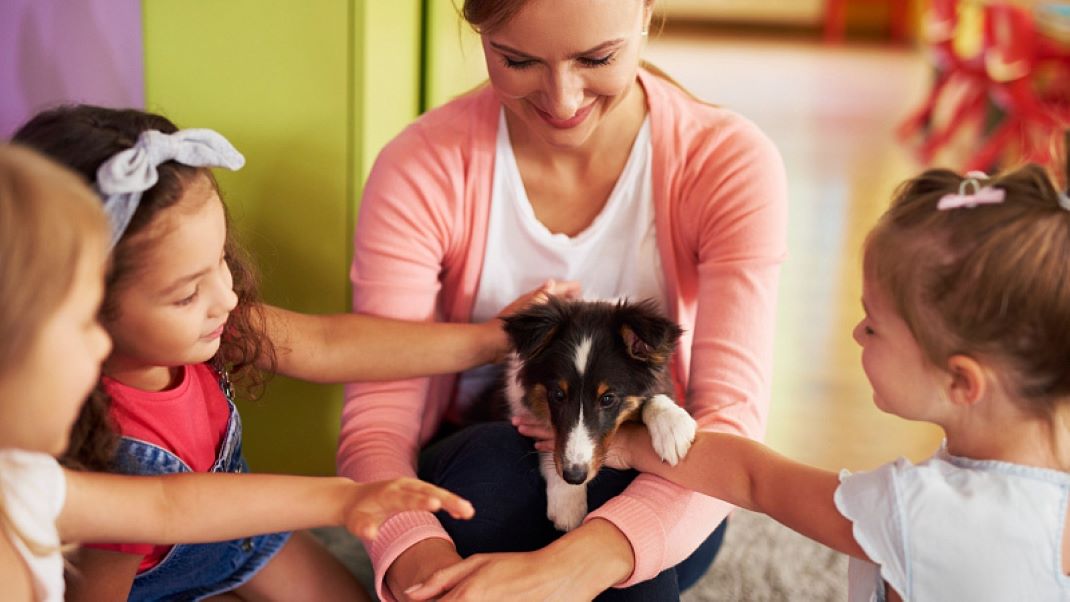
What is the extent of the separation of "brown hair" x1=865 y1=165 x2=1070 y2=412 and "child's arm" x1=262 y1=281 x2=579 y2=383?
70 cm

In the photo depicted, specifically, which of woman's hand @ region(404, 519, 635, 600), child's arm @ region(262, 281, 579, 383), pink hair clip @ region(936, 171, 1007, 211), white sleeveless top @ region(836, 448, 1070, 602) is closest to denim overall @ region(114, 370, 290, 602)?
child's arm @ region(262, 281, 579, 383)

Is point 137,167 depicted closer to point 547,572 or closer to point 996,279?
point 547,572

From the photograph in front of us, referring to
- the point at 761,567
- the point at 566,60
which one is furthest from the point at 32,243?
the point at 761,567

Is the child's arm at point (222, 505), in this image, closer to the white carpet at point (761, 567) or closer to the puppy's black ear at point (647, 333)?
the puppy's black ear at point (647, 333)

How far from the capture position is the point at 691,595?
7.47ft

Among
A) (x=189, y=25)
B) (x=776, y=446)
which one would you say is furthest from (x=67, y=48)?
(x=776, y=446)

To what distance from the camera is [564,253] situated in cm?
200

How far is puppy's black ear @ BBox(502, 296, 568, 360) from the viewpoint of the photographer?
1.75 m

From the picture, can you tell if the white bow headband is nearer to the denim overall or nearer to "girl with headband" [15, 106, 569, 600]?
"girl with headband" [15, 106, 569, 600]

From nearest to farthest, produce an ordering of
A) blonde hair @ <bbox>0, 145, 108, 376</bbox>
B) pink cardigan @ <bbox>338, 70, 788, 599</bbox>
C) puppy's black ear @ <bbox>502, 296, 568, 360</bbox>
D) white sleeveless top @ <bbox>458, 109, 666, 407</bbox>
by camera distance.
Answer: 1. blonde hair @ <bbox>0, 145, 108, 376</bbox>
2. puppy's black ear @ <bbox>502, 296, 568, 360</bbox>
3. pink cardigan @ <bbox>338, 70, 788, 599</bbox>
4. white sleeveless top @ <bbox>458, 109, 666, 407</bbox>

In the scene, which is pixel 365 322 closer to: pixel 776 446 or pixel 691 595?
pixel 691 595

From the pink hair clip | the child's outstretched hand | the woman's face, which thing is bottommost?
the child's outstretched hand

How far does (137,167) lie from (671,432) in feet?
2.74

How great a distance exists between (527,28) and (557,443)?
0.64m
